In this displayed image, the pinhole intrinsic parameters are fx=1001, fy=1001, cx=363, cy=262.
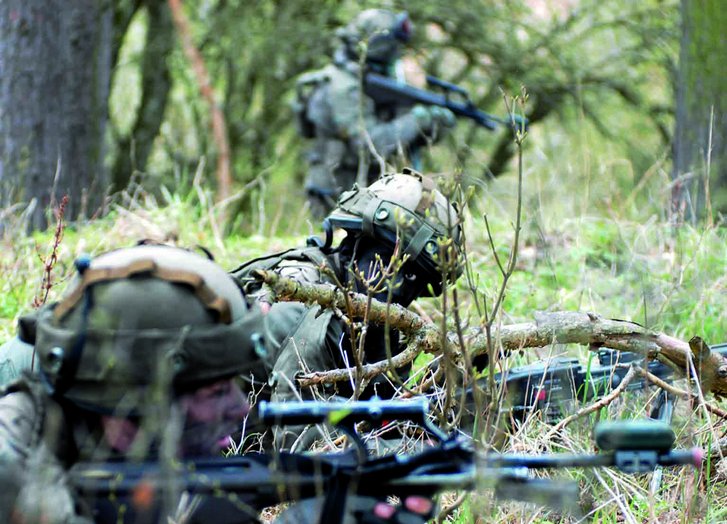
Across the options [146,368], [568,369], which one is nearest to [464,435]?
[568,369]

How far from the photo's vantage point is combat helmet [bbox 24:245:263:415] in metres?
1.97

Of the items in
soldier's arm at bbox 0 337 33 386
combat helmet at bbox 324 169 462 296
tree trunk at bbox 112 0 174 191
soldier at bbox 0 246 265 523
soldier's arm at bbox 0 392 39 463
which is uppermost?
soldier at bbox 0 246 265 523

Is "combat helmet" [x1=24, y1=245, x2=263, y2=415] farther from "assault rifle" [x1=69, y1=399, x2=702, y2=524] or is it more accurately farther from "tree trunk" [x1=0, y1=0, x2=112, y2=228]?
"tree trunk" [x1=0, y1=0, x2=112, y2=228]

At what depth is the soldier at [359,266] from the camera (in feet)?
12.1

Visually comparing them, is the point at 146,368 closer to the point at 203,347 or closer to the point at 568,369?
the point at 203,347

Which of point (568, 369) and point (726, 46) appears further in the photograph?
point (726, 46)

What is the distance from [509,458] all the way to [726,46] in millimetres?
5870

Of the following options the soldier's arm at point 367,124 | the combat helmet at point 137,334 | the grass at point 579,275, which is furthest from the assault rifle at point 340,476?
the soldier's arm at point 367,124

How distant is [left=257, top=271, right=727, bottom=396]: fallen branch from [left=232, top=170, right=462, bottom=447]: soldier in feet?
1.29

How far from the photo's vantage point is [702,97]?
7.20 m

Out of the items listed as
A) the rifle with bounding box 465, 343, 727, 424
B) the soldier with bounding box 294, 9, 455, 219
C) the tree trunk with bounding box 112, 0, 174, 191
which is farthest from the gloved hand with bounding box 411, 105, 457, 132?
the rifle with bounding box 465, 343, 727, 424

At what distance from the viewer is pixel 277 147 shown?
13.3 meters

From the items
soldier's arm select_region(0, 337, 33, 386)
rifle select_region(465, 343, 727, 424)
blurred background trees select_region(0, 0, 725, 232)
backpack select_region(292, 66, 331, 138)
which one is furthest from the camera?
blurred background trees select_region(0, 0, 725, 232)

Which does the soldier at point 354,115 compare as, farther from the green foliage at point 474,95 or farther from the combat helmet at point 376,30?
the green foliage at point 474,95
